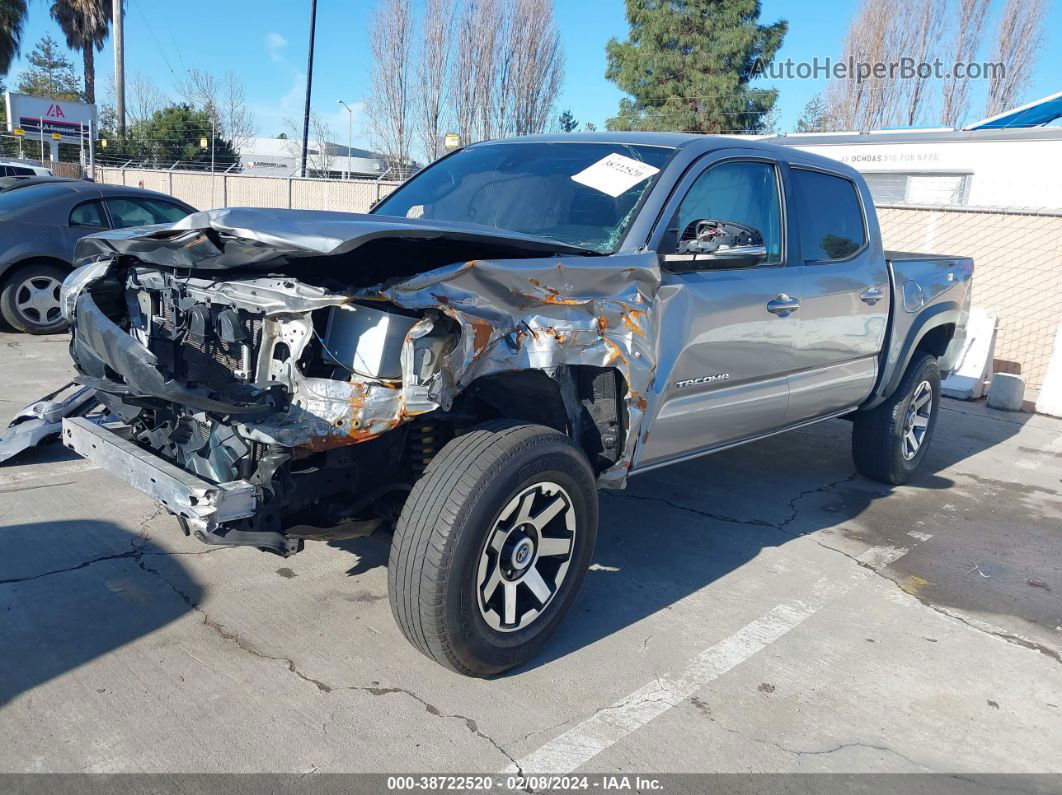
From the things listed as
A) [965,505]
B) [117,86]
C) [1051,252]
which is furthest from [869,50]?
[965,505]

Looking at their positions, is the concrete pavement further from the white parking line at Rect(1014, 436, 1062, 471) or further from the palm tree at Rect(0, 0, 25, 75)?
the palm tree at Rect(0, 0, 25, 75)

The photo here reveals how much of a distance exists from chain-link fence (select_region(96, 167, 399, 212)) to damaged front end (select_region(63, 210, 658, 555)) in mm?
13733

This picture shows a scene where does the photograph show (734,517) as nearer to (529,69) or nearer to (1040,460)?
(1040,460)

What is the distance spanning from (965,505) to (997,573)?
1245mm

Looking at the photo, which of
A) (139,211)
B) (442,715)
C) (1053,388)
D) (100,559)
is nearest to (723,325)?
(442,715)

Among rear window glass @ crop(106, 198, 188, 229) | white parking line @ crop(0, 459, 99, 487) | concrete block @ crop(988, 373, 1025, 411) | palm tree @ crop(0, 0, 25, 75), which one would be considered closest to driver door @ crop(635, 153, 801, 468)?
white parking line @ crop(0, 459, 99, 487)

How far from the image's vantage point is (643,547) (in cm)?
453

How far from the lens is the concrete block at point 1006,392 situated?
8891mm

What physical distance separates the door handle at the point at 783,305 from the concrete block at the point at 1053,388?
592 centimetres

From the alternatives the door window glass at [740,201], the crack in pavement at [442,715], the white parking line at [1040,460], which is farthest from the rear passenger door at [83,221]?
the white parking line at [1040,460]

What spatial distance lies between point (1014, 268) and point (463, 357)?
32.5ft

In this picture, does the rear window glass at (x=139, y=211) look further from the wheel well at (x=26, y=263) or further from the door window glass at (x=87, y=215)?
the wheel well at (x=26, y=263)

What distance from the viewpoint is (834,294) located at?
Result: 4695 millimetres

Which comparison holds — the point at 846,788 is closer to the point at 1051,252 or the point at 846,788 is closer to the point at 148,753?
the point at 148,753
